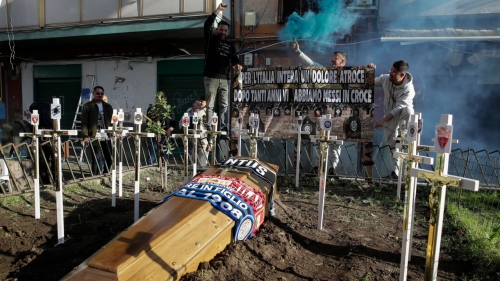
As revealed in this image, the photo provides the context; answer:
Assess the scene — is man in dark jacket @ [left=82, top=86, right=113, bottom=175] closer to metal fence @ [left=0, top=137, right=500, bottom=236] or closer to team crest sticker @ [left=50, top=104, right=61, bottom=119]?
metal fence @ [left=0, top=137, right=500, bottom=236]

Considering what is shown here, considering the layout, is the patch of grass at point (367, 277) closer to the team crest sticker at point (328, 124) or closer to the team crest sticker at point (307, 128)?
the team crest sticker at point (328, 124)

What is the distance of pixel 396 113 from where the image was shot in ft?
23.3

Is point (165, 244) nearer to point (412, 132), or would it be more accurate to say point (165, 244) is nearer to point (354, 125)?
point (412, 132)

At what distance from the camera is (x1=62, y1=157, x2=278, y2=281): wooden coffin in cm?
293

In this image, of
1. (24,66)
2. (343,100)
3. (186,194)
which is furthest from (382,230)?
(24,66)

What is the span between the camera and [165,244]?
3.23 m

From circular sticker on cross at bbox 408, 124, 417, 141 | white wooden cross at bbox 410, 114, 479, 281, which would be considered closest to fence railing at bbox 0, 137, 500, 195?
circular sticker on cross at bbox 408, 124, 417, 141

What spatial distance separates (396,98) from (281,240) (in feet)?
13.9

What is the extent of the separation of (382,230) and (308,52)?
6.61 metres

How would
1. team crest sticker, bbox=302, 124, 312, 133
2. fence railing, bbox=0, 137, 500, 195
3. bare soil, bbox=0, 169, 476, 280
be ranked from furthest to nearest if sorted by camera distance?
team crest sticker, bbox=302, 124, 312, 133
fence railing, bbox=0, 137, 500, 195
bare soil, bbox=0, 169, 476, 280

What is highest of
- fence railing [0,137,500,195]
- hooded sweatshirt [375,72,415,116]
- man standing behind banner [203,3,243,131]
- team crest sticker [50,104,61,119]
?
man standing behind banner [203,3,243,131]

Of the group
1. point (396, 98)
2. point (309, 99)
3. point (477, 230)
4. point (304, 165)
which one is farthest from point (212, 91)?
point (477, 230)

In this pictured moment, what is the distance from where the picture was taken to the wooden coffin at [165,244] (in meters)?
2.93

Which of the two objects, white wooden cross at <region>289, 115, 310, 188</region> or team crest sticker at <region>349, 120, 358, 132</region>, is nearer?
white wooden cross at <region>289, 115, 310, 188</region>
